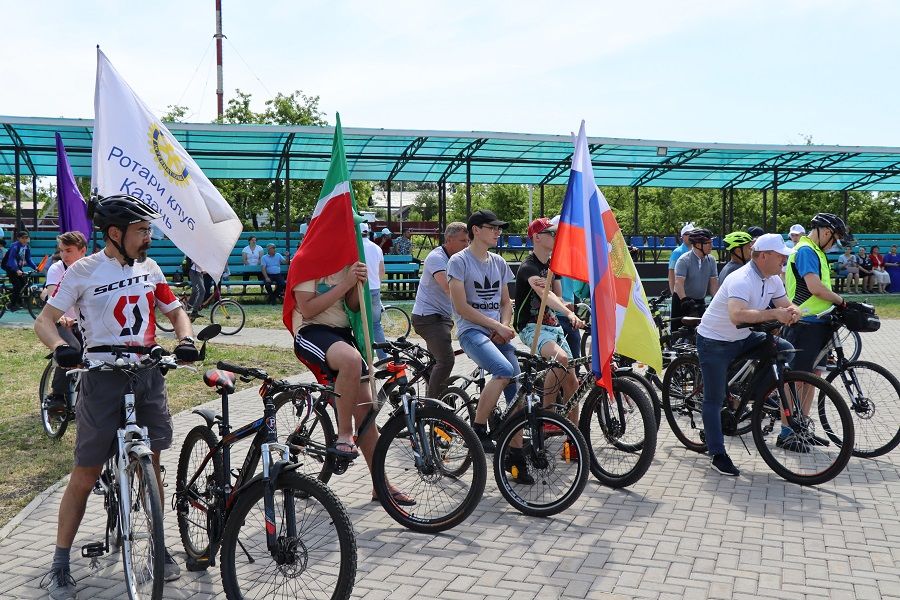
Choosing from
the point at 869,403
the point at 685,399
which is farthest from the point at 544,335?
the point at 869,403

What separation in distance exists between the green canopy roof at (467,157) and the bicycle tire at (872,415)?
14.9 metres

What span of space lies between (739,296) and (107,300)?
4.29 meters

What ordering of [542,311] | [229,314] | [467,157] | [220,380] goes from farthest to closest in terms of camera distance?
[467,157], [229,314], [542,311], [220,380]

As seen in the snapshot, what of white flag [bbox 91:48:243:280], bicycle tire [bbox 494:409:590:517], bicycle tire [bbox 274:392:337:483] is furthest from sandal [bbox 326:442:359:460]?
white flag [bbox 91:48:243:280]

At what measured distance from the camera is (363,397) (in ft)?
18.1

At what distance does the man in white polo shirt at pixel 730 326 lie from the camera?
637 centimetres

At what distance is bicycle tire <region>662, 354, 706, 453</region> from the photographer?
7.29 m

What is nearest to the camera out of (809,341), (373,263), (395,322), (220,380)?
(220,380)

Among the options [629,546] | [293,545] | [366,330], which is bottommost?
[629,546]

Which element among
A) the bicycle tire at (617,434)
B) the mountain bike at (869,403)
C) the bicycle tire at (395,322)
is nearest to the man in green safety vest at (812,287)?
the mountain bike at (869,403)

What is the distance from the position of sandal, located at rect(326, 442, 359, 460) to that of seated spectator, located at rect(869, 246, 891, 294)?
88.2 feet

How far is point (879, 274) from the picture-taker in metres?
27.4

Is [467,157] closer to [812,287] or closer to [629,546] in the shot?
[812,287]

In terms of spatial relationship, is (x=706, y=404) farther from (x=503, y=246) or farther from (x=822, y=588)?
(x=503, y=246)
